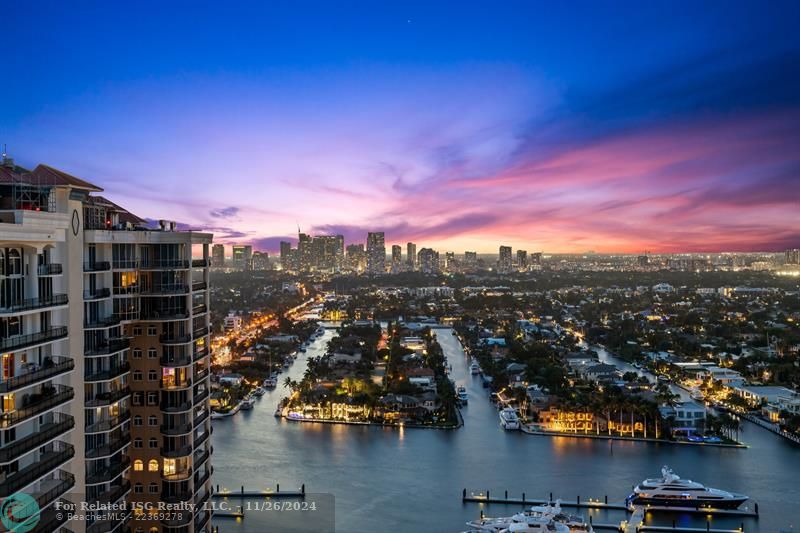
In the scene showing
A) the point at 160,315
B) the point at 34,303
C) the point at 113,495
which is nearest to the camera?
the point at 34,303

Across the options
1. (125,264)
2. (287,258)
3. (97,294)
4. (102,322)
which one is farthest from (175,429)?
(287,258)

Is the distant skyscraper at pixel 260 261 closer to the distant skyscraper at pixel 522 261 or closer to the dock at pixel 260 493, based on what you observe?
the distant skyscraper at pixel 522 261

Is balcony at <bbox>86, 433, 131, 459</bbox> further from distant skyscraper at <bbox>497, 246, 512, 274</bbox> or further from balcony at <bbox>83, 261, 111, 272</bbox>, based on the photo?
distant skyscraper at <bbox>497, 246, 512, 274</bbox>

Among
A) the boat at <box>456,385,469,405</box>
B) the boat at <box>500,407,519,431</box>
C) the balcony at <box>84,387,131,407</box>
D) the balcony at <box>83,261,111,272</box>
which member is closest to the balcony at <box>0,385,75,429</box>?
the balcony at <box>84,387,131,407</box>

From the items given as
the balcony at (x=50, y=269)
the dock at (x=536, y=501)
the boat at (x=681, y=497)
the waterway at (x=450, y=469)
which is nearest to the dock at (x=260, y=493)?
the waterway at (x=450, y=469)

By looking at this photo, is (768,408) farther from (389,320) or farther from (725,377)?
(389,320)

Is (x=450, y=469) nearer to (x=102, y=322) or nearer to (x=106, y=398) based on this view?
(x=106, y=398)
